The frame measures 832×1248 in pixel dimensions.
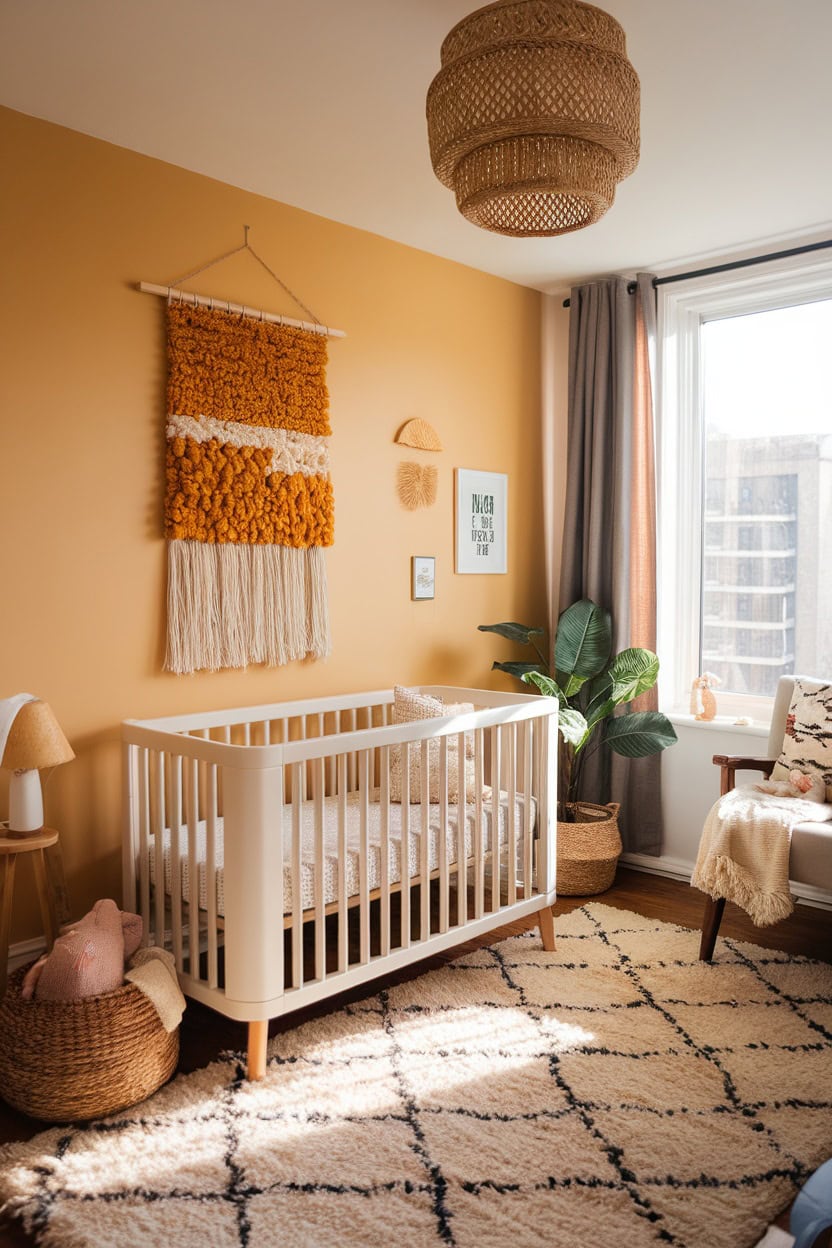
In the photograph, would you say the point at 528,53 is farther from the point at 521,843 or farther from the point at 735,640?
the point at 735,640

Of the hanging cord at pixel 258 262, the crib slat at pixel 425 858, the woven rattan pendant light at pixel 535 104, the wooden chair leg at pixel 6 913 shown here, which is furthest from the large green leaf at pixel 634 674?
the wooden chair leg at pixel 6 913

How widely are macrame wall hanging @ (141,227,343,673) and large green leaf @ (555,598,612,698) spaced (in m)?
1.03

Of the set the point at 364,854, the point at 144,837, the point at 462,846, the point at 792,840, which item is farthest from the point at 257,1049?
the point at 792,840

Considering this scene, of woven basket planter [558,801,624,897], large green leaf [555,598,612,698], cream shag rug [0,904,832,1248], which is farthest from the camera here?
large green leaf [555,598,612,698]

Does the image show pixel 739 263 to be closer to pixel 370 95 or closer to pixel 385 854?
pixel 370 95

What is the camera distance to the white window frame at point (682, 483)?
12.9 ft

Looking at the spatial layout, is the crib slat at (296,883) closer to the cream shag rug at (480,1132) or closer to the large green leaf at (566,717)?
the cream shag rug at (480,1132)

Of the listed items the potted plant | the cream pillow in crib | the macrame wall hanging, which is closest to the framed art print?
the potted plant

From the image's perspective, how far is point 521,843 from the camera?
3082 mm

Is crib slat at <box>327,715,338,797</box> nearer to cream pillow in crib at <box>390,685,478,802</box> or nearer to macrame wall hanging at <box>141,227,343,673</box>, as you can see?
cream pillow in crib at <box>390,685,478,802</box>

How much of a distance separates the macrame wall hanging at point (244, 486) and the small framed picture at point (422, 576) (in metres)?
0.49

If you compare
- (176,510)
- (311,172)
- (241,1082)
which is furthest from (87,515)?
(241,1082)

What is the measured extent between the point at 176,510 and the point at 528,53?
61.8 inches

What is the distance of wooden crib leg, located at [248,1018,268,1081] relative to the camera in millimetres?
2232
